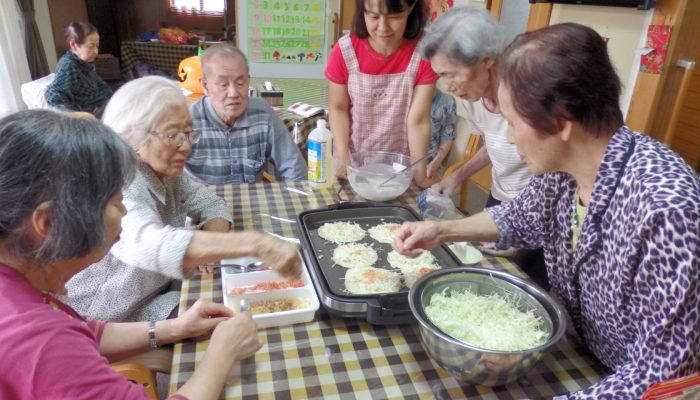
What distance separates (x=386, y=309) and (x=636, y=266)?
56 centimetres

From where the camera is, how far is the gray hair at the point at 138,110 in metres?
1.50

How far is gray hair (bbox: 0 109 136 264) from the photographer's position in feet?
2.53

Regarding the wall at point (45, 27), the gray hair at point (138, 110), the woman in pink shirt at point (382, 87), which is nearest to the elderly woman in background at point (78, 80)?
the wall at point (45, 27)

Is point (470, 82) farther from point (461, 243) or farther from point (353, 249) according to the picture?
point (353, 249)

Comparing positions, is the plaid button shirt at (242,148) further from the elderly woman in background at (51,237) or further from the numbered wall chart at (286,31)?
the numbered wall chart at (286,31)

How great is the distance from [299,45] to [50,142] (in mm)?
5030

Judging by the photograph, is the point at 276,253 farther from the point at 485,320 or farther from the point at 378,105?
the point at 378,105

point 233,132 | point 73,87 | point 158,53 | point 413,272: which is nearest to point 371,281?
point 413,272

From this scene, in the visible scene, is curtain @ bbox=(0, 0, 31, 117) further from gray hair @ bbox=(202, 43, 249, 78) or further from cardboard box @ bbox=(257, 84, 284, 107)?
gray hair @ bbox=(202, 43, 249, 78)

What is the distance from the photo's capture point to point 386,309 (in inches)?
45.9

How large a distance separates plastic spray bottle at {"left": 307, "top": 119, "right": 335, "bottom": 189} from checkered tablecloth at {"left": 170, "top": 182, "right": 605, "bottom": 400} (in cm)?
91

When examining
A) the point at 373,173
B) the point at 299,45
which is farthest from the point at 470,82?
the point at 299,45

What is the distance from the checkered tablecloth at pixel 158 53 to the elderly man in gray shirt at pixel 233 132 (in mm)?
5979

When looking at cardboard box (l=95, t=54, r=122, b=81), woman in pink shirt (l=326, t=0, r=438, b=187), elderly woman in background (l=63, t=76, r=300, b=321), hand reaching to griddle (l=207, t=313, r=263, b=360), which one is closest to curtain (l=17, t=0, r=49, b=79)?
cardboard box (l=95, t=54, r=122, b=81)
